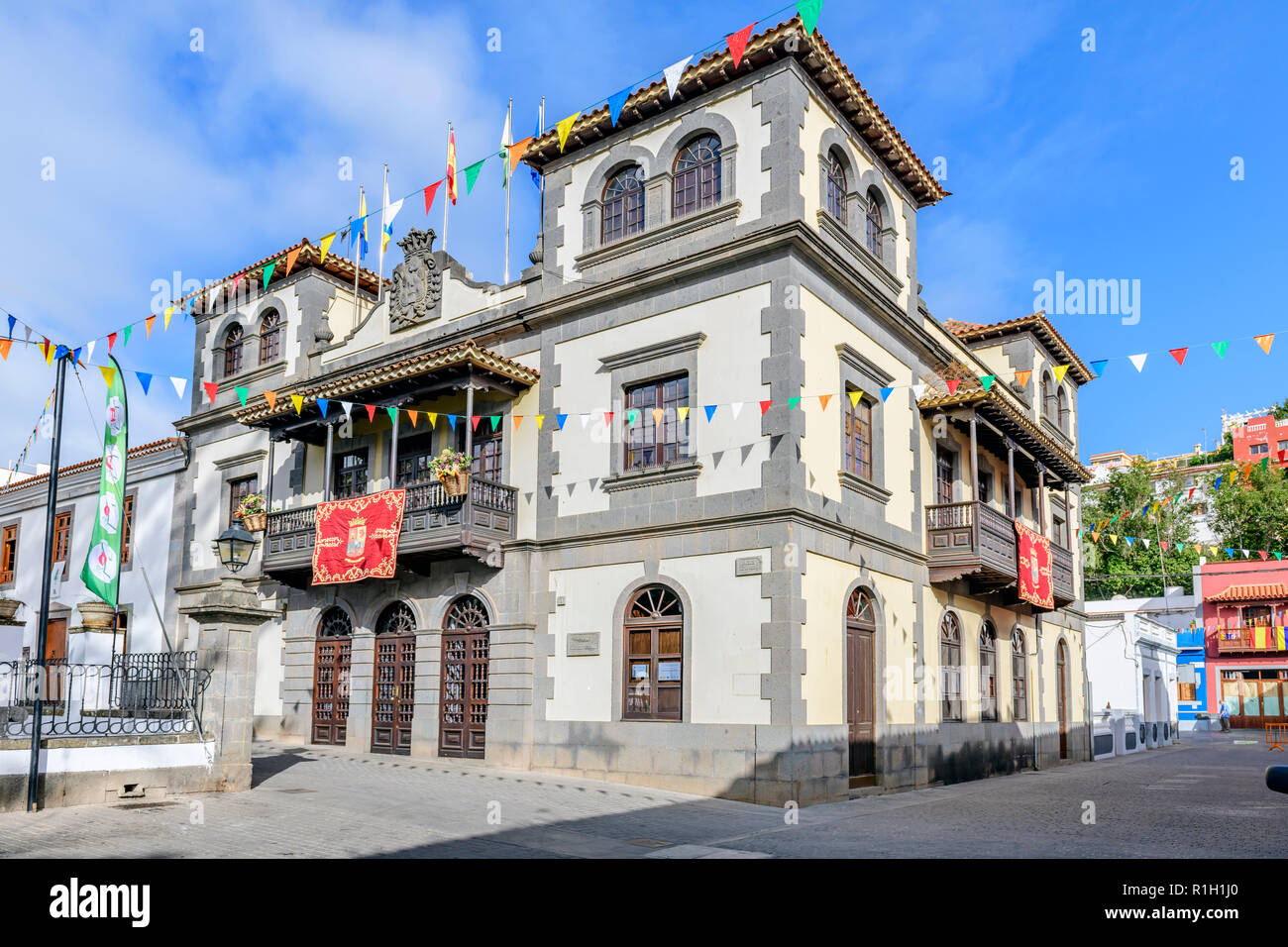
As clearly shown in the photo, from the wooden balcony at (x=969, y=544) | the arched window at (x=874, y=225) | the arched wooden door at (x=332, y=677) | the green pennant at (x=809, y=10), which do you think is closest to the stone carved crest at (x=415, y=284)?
the arched wooden door at (x=332, y=677)

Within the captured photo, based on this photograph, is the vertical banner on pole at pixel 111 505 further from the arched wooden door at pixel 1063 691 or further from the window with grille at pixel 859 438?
the arched wooden door at pixel 1063 691

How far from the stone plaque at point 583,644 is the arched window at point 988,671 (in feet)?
32.2

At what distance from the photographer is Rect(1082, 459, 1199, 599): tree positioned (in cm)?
6106

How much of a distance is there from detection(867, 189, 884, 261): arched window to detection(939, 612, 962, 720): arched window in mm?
7523

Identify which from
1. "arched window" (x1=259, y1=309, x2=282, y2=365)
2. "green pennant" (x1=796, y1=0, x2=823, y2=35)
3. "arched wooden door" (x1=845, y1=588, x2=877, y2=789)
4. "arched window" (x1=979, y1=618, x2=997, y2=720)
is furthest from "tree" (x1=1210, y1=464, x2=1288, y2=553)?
"green pennant" (x1=796, y1=0, x2=823, y2=35)

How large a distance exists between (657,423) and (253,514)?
10.3 m

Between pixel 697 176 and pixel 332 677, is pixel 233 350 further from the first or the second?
pixel 697 176

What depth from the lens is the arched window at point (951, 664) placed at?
2136 centimetres

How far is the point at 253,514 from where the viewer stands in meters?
23.4

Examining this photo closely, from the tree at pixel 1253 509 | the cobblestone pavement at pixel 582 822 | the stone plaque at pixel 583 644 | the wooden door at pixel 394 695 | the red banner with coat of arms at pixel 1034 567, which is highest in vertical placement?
the tree at pixel 1253 509

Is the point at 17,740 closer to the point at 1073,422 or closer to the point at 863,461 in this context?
the point at 863,461

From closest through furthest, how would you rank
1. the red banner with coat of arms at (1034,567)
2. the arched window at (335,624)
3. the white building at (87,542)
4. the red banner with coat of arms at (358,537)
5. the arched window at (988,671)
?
the red banner with coat of arms at (358,537) < the arched window at (335,624) < the red banner with coat of arms at (1034,567) < the arched window at (988,671) < the white building at (87,542)
